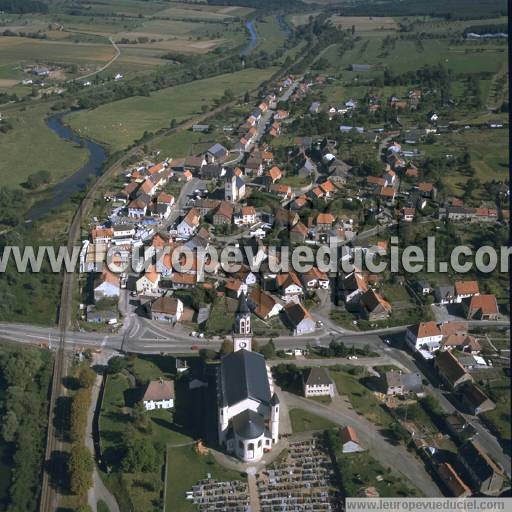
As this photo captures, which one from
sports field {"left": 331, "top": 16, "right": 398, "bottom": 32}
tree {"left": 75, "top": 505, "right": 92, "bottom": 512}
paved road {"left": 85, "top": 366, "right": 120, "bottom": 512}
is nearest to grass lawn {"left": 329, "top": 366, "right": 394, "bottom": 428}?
paved road {"left": 85, "top": 366, "right": 120, "bottom": 512}

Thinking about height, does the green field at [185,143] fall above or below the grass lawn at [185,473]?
above

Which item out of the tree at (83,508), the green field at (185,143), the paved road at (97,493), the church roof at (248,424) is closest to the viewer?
the tree at (83,508)

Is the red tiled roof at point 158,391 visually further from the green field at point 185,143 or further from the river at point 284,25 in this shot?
the river at point 284,25

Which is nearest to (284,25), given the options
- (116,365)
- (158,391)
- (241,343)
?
(241,343)

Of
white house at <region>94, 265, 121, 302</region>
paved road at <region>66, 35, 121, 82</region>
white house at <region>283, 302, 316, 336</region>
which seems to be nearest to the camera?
white house at <region>283, 302, 316, 336</region>

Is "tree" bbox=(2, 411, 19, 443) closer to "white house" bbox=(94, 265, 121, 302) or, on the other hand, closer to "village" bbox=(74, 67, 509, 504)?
"village" bbox=(74, 67, 509, 504)

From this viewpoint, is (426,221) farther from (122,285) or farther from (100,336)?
(100,336)

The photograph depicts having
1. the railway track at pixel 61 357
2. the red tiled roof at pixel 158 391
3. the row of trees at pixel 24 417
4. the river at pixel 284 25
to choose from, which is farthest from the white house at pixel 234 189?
the river at pixel 284 25
